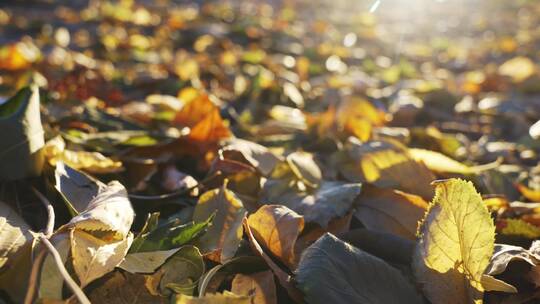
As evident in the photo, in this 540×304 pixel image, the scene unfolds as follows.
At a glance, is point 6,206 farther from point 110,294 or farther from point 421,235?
point 421,235

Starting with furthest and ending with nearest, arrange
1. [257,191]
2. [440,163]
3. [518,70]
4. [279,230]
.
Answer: [518,70] < [440,163] < [257,191] < [279,230]

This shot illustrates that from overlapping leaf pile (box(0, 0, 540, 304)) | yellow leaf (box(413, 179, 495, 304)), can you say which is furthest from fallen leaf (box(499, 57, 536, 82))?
yellow leaf (box(413, 179, 495, 304))

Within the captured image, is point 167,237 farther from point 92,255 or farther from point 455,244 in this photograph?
point 455,244

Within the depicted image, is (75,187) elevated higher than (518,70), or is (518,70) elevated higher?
(75,187)

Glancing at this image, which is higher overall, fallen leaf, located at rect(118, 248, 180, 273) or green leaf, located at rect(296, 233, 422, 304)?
green leaf, located at rect(296, 233, 422, 304)

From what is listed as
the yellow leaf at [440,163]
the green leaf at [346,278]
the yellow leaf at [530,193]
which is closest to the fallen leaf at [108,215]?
the green leaf at [346,278]

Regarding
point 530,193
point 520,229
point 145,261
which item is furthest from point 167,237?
point 530,193

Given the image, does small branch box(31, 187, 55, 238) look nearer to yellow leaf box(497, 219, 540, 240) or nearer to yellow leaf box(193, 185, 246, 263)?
yellow leaf box(193, 185, 246, 263)
